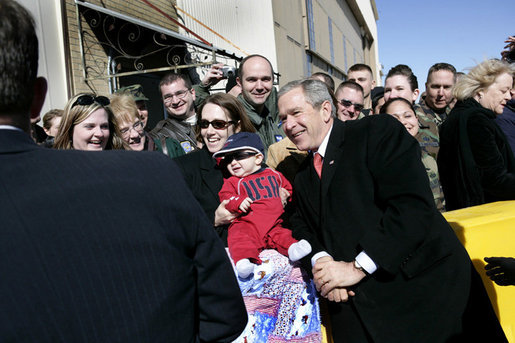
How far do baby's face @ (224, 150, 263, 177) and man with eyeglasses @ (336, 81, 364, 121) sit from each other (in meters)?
1.62

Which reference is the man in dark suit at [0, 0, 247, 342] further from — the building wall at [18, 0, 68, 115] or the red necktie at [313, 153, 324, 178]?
the building wall at [18, 0, 68, 115]

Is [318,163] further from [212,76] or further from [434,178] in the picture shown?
[212,76]

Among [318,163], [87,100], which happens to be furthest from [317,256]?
[87,100]

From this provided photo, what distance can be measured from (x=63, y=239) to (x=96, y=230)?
7 centimetres

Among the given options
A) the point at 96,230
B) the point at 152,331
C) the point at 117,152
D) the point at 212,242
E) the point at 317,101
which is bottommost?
the point at 152,331

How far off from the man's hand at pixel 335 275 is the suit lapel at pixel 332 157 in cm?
39

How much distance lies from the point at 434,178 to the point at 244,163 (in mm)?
1873

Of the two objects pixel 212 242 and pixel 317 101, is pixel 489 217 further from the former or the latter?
pixel 212 242

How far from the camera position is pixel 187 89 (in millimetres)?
4352

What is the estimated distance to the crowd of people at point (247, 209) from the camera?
0.91 metres

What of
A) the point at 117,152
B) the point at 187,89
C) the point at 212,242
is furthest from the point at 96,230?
the point at 187,89

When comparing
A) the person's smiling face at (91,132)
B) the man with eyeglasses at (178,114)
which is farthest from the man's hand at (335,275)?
the man with eyeglasses at (178,114)

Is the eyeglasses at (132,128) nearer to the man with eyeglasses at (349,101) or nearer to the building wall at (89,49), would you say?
the man with eyeglasses at (349,101)

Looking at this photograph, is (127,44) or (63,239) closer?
(63,239)
